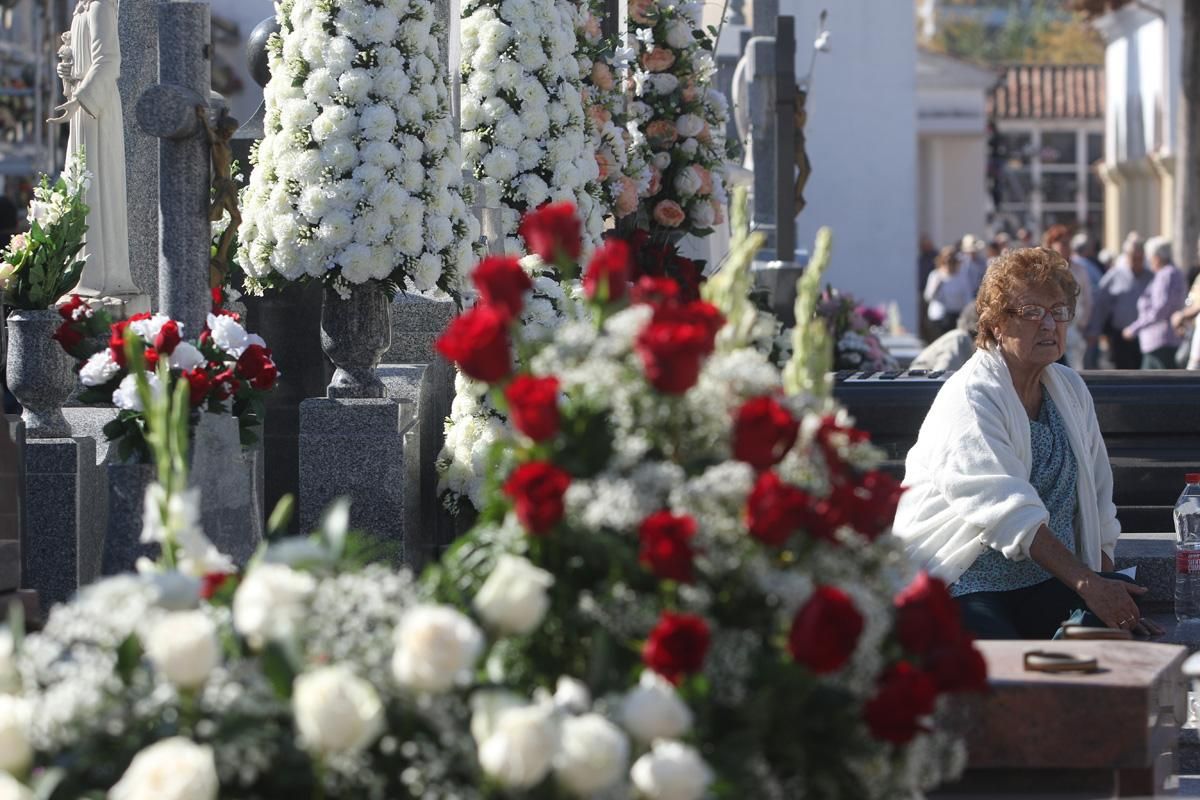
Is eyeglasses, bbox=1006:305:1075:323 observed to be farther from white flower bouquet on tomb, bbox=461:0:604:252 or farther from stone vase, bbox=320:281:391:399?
white flower bouquet on tomb, bbox=461:0:604:252

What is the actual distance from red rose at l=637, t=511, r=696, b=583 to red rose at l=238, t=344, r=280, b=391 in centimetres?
340

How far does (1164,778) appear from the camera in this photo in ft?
14.6

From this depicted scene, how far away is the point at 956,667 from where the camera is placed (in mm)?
3232

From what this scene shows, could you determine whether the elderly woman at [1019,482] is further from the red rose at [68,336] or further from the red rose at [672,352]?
the red rose at [68,336]

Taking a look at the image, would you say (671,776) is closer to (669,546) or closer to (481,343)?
(669,546)

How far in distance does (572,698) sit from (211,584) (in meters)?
0.64

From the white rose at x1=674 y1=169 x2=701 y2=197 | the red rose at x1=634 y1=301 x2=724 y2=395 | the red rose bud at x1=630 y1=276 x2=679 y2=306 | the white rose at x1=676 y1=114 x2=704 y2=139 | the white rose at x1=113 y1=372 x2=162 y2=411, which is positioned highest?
the white rose at x1=676 y1=114 x2=704 y2=139

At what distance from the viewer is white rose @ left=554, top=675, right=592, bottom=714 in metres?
2.96

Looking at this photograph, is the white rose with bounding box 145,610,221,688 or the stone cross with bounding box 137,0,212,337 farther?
the stone cross with bounding box 137,0,212,337

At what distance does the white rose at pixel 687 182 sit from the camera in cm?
1009

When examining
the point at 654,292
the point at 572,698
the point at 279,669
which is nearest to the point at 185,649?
the point at 279,669

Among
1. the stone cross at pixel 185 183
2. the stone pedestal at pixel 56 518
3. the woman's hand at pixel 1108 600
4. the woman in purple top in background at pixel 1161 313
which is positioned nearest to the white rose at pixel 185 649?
the woman's hand at pixel 1108 600

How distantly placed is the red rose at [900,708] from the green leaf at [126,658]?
1051mm

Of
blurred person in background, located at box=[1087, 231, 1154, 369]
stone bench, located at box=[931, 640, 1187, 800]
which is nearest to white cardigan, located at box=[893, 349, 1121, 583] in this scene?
stone bench, located at box=[931, 640, 1187, 800]
